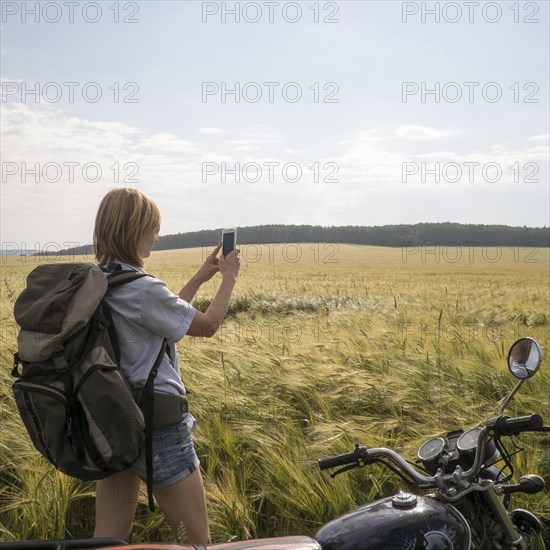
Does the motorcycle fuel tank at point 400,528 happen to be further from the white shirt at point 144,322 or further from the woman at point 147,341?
the white shirt at point 144,322

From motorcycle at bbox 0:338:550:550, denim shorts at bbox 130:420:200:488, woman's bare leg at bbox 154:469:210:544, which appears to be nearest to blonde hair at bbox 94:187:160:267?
denim shorts at bbox 130:420:200:488

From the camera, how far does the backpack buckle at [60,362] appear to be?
194 cm

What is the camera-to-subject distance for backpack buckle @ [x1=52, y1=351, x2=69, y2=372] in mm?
1938

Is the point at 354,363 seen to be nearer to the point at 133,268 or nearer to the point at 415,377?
the point at 415,377

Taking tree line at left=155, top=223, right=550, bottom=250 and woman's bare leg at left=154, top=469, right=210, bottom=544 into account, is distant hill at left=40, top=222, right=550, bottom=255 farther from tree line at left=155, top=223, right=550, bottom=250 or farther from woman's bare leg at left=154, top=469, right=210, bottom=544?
woman's bare leg at left=154, top=469, right=210, bottom=544

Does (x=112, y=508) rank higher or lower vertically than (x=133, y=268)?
lower

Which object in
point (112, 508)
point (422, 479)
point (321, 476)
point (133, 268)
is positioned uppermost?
point (133, 268)

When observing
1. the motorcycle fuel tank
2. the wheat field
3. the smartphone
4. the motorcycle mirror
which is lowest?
the wheat field

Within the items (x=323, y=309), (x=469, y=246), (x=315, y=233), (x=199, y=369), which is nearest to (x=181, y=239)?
(x=315, y=233)

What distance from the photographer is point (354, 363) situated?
4594 mm

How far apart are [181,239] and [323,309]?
76447 millimetres

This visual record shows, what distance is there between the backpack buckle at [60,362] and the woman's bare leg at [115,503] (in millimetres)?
498

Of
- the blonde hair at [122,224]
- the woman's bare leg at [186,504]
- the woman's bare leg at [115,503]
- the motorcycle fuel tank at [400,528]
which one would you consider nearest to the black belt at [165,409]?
the woman's bare leg at [186,504]

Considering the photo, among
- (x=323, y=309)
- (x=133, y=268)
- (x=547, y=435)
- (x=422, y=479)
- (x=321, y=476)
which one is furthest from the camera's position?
(x=323, y=309)
